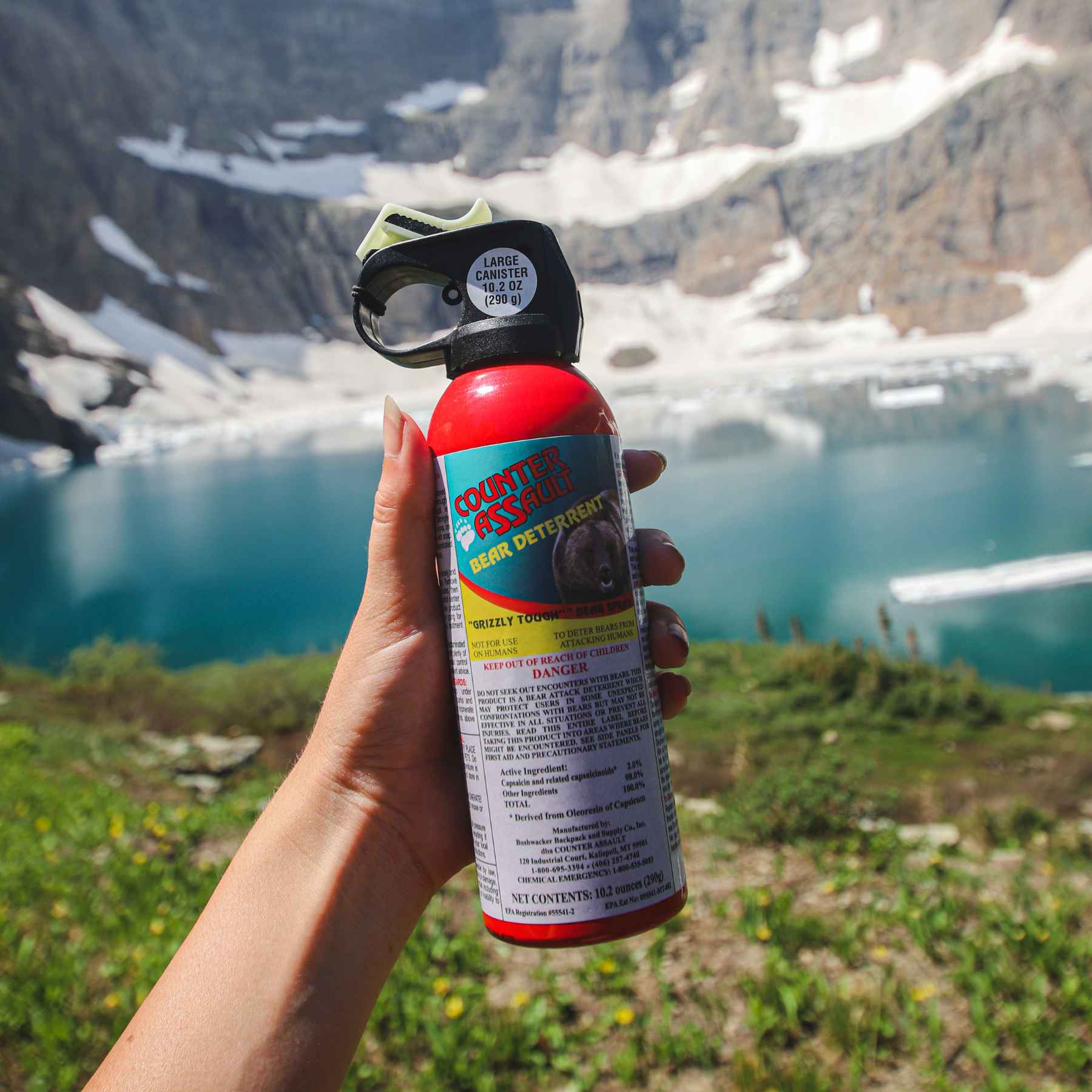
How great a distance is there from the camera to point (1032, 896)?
3.06 m

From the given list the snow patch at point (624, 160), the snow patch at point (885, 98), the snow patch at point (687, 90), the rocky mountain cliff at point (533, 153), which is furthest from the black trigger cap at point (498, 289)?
the snow patch at point (687, 90)

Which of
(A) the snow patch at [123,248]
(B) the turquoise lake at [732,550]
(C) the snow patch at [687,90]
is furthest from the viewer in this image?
(C) the snow patch at [687,90]

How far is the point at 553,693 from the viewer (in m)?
1.61

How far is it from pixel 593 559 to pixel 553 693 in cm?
25

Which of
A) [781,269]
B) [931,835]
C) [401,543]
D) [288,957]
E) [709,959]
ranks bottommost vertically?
[931,835]

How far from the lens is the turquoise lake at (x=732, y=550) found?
14383mm

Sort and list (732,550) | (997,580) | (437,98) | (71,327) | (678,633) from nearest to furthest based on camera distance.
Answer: (678,633) < (997,580) < (732,550) < (71,327) < (437,98)

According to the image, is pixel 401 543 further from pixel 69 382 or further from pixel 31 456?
pixel 69 382

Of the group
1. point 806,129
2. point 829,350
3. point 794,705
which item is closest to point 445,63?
point 806,129

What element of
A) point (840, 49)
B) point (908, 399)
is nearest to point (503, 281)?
point (908, 399)

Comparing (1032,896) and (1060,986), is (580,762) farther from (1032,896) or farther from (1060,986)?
(1032,896)

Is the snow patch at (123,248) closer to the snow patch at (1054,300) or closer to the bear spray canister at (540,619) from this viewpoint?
the snow patch at (1054,300)

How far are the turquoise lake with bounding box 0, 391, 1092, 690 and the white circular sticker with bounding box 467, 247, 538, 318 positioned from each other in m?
11.7

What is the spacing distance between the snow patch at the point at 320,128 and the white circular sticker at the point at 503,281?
110m
